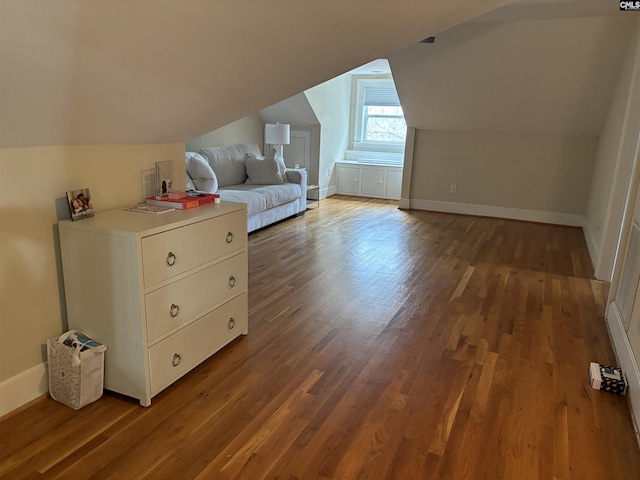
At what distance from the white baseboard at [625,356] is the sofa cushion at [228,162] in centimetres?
420

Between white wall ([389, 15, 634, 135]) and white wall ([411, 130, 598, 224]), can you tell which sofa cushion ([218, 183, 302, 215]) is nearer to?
white wall ([389, 15, 634, 135])

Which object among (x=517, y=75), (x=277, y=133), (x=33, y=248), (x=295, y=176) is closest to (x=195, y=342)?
(x=33, y=248)

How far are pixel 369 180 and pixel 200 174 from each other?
3603 mm

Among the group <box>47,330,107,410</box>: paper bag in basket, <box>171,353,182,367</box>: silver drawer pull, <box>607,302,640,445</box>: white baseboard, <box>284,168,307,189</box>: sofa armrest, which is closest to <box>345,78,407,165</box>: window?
<box>284,168,307,189</box>: sofa armrest

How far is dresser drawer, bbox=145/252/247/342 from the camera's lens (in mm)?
2090

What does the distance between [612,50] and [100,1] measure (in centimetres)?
488

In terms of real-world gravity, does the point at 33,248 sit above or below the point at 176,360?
above

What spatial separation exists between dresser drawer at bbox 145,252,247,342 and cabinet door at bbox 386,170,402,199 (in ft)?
17.3

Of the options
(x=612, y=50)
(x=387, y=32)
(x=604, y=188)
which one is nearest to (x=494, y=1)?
(x=387, y=32)

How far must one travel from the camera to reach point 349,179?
7.96 metres

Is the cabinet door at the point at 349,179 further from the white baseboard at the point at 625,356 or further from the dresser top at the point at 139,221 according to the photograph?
the dresser top at the point at 139,221

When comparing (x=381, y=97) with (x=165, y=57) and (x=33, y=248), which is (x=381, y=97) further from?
(x=33, y=248)

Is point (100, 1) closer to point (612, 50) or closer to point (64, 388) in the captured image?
point (64, 388)

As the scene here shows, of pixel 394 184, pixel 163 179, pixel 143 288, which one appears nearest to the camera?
pixel 143 288
